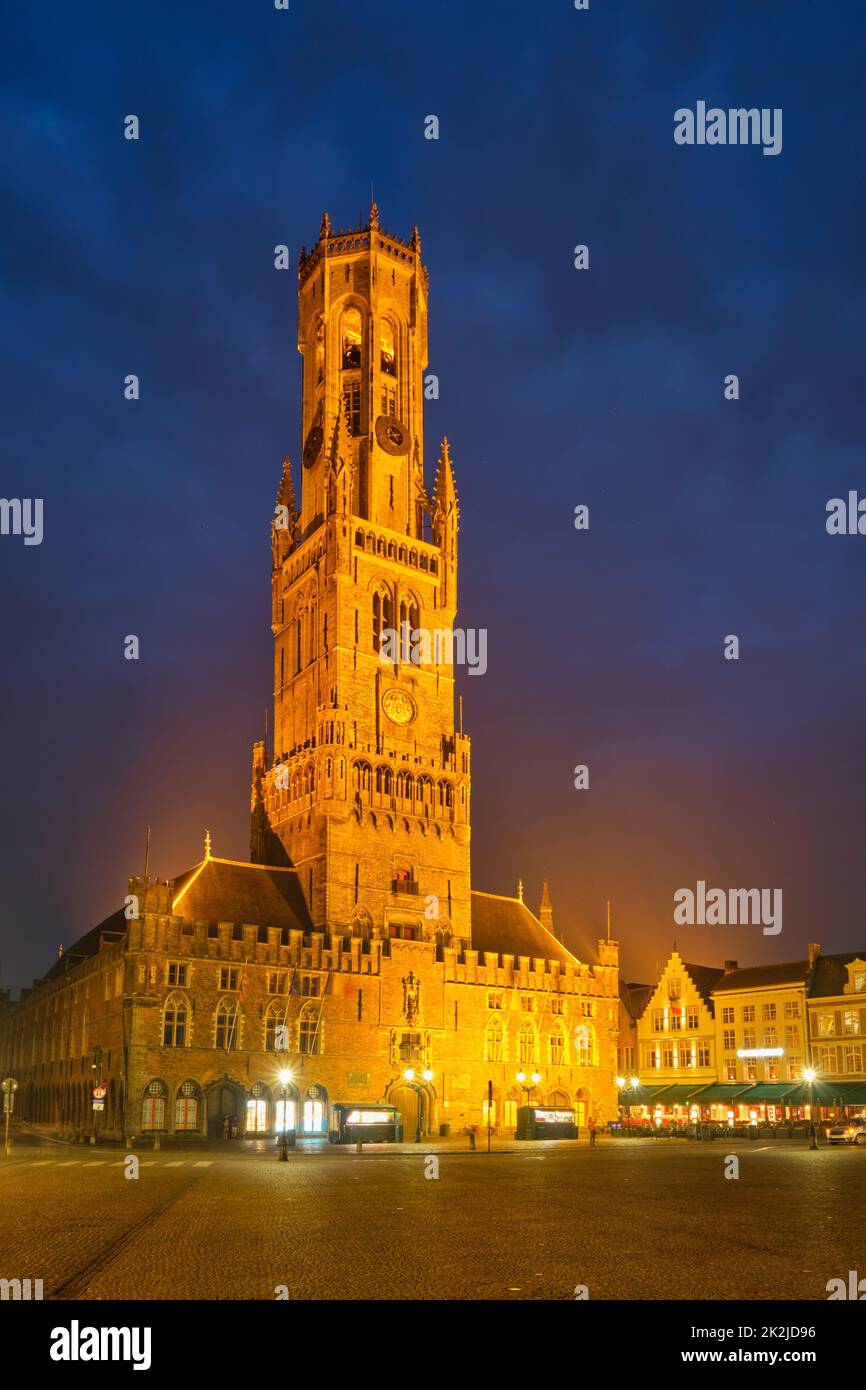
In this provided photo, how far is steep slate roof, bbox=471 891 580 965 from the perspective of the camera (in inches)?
3378

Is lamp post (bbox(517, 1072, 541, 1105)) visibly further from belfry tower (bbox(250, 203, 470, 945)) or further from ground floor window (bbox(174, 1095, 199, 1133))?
ground floor window (bbox(174, 1095, 199, 1133))

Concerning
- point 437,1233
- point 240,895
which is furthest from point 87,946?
point 437,1233

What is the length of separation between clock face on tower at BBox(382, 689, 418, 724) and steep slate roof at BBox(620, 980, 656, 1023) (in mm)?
36239

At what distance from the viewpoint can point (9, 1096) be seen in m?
51.5

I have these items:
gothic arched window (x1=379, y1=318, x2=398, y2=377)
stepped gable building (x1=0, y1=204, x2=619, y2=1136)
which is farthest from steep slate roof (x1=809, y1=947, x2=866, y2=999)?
gothic arched window (x1=379, y1=318, x2=398, y2=377)

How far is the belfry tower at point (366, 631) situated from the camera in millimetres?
79062

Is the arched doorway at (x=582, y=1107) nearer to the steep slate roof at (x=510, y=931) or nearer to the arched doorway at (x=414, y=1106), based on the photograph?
the steep slate roof at (x=510, y=931)

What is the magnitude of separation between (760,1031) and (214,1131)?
4459 cm

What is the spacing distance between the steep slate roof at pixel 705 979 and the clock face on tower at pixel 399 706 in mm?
33229

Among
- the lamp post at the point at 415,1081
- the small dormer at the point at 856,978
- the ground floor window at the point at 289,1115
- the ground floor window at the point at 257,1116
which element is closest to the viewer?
the ground floor window at the point at 257,1116

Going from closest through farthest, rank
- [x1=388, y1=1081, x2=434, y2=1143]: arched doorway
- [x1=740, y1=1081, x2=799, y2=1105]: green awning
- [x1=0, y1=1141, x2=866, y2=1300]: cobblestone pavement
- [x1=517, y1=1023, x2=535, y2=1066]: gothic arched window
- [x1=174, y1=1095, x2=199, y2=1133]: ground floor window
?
[x1=0, y1=1141, x2=866, y2=1300]: cobblestone pavement
[x1=174, y1=1095, x2=199, y2=1133]: ground floor window
[x1=388, y1=1081, x2=434, y2=1143]: arched doorway
[x1=517, y1=1023, x2=535, y2=1066]: gothic arched window
[x1=740, y1=1081, x2=799, y2=1105]: green awning

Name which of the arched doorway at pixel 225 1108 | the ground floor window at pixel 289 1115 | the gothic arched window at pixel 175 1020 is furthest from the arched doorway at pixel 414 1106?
the gothic arched window at pixel 175 1020
